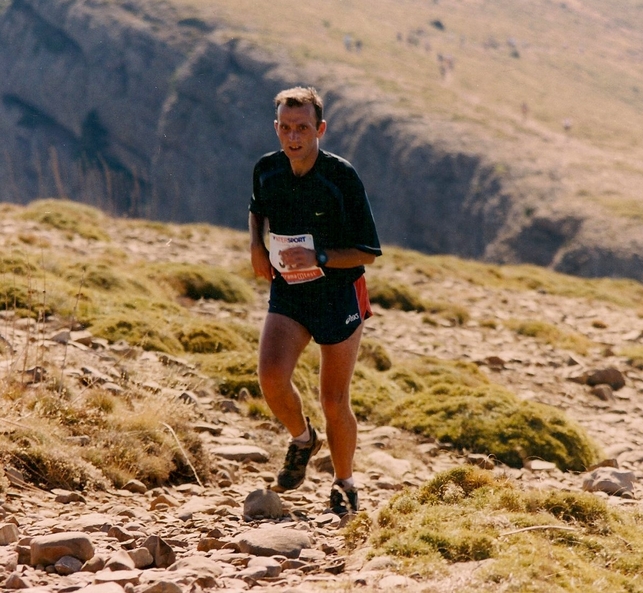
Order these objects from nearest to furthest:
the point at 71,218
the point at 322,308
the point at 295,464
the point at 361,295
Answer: the point at 322,308, the point at 361,295, the point at 295,464, the point at 71,218

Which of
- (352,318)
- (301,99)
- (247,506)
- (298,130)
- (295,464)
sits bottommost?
(247,506)

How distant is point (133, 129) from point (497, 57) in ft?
147

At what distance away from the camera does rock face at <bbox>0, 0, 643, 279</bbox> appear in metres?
62.8

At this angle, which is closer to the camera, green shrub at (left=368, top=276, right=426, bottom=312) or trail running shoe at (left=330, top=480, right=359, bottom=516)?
trail running shoe at (left=330, top=480, right=359, bottom=516)

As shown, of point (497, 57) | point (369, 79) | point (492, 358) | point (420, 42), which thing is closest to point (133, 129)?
point (369, 79)

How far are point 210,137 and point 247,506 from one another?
84837mm

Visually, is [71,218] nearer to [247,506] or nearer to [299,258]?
[247,506]

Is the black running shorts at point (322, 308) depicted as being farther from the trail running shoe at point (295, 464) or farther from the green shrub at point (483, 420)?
the green shrub at point (483, 420)

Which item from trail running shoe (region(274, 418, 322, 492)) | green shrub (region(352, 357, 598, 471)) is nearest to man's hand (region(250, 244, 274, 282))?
trail running shoe (region(274, 418, 322, 492))

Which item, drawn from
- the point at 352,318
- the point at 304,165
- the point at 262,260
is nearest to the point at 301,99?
the point at 304,165

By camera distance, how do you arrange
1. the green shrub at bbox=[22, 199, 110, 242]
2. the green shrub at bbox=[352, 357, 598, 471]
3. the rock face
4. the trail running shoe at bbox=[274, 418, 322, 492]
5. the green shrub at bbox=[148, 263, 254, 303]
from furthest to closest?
the rock face → the green shrub at bbox=[22, 199, 110, 242] → the green shrub at bbox=[148, 263, 254, 303] → the green shrub at bbox=[352, 357, 598, 471] → the trail running shoe at bbox=[274, 418, 322, 492]

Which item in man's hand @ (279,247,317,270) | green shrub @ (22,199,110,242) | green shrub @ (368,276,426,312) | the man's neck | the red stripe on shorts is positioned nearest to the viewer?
man's hand @ (279,247,317,270)

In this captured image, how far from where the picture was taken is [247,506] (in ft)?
20.3

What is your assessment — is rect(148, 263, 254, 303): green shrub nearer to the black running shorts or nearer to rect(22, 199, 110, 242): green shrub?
rect(22, 199, 110, 242): green shrub
